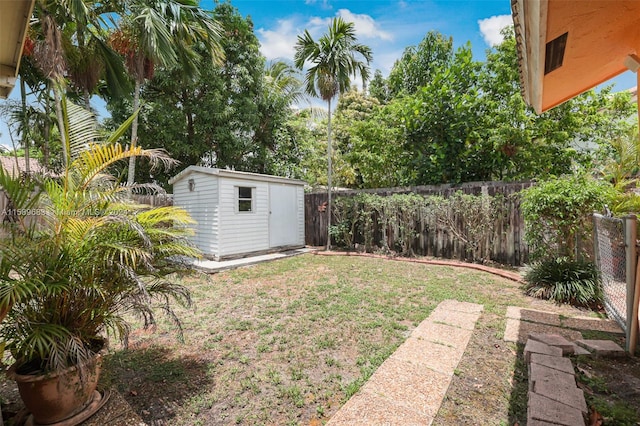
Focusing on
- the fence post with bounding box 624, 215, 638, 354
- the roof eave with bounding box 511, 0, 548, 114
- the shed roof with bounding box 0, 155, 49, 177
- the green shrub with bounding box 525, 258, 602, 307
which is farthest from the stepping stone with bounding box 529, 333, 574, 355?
the shed roof with bounding box 0, 155, 49, 177

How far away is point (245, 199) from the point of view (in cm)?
794

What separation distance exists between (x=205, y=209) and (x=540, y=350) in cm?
699

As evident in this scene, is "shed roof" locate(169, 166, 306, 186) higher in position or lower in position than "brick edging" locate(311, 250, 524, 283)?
higher

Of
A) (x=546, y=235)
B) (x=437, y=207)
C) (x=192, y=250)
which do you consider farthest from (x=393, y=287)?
(x=192, y=250)

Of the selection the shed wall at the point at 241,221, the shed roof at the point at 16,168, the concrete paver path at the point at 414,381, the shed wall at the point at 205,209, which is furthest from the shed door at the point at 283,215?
the concrete paver path at the point at 414,381

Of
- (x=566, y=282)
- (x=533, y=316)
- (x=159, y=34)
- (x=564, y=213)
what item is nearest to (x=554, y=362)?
(x=533, y=316)

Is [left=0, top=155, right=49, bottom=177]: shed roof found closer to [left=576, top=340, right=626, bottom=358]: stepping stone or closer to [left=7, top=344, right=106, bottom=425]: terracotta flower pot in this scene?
[left=7, top=344, right=106, bottom=425]: terracotta flower pot

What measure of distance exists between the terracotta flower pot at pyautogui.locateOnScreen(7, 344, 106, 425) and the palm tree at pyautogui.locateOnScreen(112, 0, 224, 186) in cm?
546

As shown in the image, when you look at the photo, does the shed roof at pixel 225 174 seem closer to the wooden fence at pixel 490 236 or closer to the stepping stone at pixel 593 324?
the wooden fence at pixel 490 236

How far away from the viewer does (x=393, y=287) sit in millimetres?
5059

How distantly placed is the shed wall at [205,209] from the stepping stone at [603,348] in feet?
21.9

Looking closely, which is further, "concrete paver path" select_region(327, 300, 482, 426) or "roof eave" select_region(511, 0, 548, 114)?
"concrete paver path" select_region(327, 300, 482, 426)

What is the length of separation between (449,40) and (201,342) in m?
16.0

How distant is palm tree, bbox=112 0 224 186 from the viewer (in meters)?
6.74
